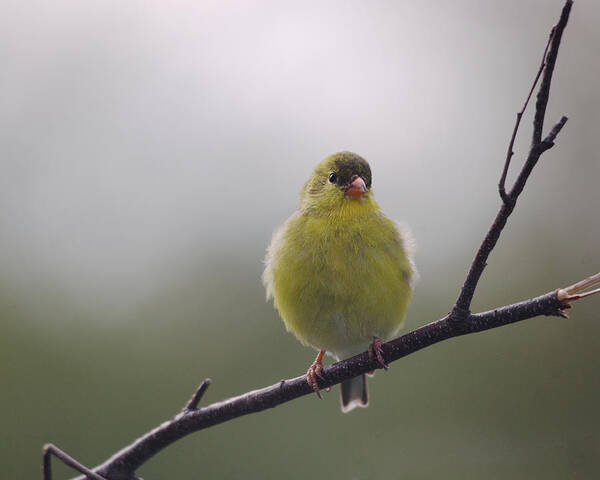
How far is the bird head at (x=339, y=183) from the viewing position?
164 inches

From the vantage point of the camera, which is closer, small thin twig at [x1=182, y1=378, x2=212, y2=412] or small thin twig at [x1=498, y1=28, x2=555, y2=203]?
small thin twig at [x1=498, y1=28, x2=555, y2=203]

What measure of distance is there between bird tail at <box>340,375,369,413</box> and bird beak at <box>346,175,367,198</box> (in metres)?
1.53

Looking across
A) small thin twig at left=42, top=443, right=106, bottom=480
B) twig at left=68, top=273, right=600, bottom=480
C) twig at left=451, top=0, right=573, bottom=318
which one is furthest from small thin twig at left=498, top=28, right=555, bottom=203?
small thin twig at left=42, top=443, right=106, bottom=480

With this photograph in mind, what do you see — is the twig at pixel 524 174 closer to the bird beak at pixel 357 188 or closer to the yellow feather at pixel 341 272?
the yellow feather at pixel 341 272

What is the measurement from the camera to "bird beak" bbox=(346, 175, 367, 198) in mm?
4137

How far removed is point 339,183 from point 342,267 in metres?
0.76

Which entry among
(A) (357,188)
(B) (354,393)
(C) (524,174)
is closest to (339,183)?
(A) (357,188)

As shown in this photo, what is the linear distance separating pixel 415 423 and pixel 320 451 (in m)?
0.99

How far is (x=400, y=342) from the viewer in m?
2.67

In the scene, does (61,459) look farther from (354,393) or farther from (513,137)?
(354,393)

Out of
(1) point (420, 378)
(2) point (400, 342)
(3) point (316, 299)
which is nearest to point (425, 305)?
(1) point (420, 378)

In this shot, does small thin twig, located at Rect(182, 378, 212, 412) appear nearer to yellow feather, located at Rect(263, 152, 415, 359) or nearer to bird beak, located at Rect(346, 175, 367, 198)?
yellow feather, located at Rect(263, 152, 415, 359)

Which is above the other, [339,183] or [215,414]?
[339,183]

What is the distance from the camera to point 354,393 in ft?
16.0
